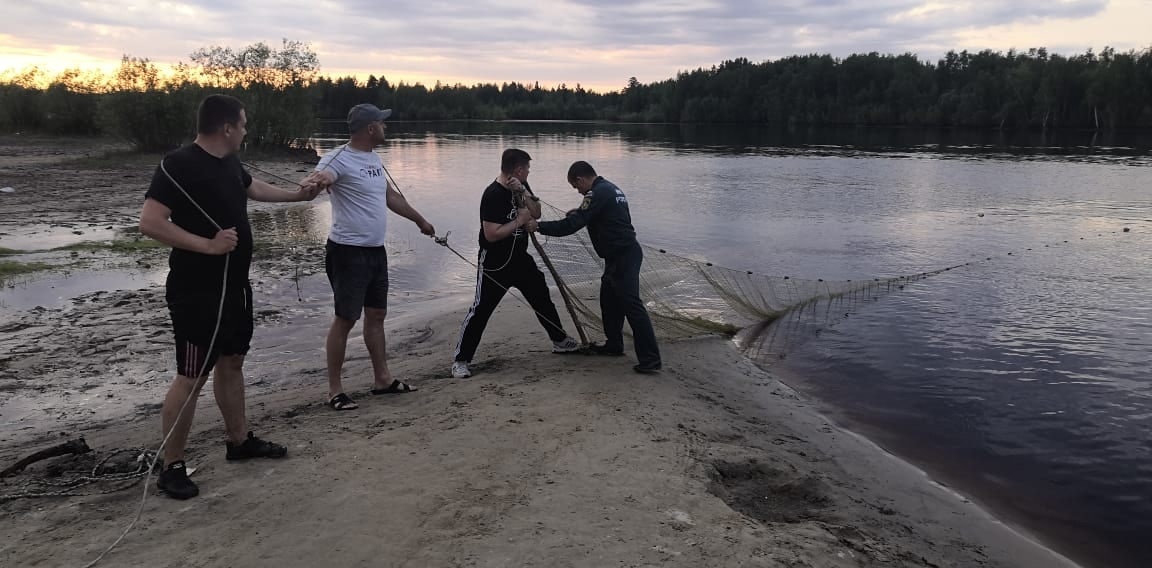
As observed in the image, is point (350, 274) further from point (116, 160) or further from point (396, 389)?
point (116, 160)

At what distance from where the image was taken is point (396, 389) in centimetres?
625

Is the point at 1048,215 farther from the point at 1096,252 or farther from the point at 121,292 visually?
the point at 121,292

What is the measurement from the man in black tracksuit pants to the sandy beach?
344 mm

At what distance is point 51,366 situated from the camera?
7.24m

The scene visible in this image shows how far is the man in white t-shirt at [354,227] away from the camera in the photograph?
5473mm

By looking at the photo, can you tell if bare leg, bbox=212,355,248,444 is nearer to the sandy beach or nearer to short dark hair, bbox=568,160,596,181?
the sandy beach

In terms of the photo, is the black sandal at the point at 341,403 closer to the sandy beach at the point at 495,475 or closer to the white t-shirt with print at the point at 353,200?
the sandy beach at the point at 495,475

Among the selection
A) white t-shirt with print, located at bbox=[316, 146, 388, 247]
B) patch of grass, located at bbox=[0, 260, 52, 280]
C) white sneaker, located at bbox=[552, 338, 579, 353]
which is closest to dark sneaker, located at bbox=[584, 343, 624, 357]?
white sneaker, located at bbox=[552, 338, 579, 353]

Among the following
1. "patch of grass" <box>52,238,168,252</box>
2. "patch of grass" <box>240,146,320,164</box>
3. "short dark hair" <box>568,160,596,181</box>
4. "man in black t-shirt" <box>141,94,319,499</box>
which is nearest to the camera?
"man in black t-shirt" <box>141,94,319,499</box>

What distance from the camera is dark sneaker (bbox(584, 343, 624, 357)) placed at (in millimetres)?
7500

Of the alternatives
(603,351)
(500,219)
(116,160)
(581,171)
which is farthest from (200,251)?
(116,160)

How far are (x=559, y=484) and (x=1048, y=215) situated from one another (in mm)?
23042

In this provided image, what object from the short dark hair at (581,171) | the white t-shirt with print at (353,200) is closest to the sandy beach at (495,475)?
the white t-shirt with print at (353,200)

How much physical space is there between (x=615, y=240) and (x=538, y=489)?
321 centimetres
